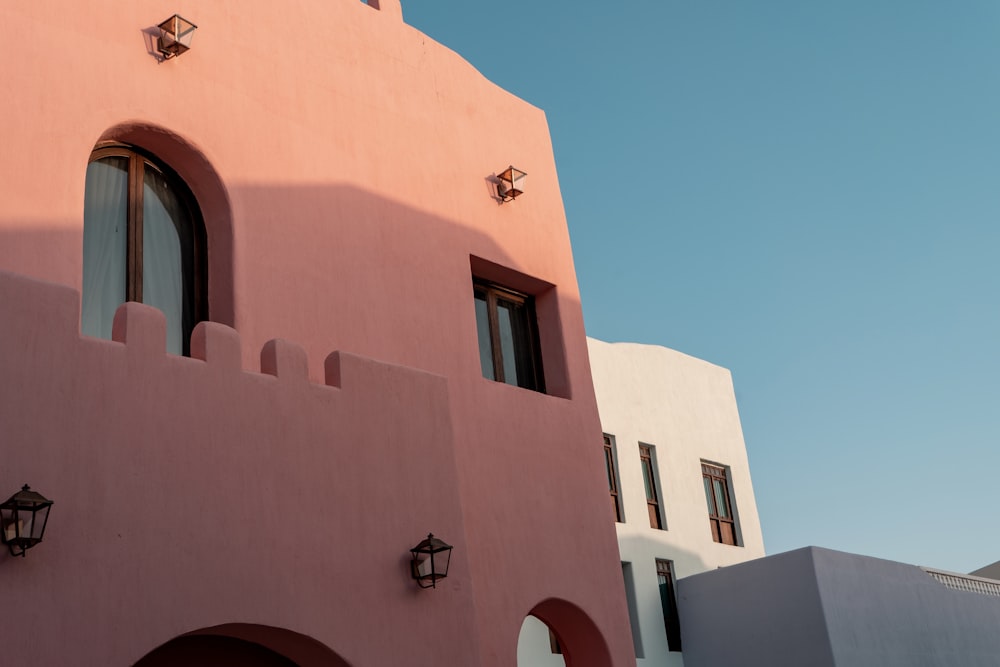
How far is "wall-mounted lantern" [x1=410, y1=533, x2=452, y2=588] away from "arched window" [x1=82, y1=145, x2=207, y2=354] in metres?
2.15

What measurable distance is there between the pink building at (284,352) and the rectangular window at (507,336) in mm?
25

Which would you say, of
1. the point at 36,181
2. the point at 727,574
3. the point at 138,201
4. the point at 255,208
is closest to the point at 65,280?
the point at 36,181

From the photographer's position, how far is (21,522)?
4402 millimetres

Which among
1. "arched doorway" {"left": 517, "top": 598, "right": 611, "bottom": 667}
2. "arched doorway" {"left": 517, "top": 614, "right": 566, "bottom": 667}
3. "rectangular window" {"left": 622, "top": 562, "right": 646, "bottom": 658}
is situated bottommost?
"arched doorway" {"left": 517, "top": 598, "right": 611, "bottom": 667}

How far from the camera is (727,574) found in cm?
1862

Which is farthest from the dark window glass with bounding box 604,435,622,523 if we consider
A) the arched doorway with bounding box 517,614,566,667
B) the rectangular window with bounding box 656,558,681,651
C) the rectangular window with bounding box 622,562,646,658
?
the arched doorway with bounding box 517,614,566,667

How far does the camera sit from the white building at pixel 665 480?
1912 centimetres

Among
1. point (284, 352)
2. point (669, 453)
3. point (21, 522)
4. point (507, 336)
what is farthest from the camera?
point (669, 453)

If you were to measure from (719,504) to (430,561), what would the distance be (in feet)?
55.9

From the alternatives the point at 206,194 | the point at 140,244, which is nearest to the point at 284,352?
the point at 140,244

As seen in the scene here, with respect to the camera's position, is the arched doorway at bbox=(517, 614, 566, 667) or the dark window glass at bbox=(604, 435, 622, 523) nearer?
the arched doorway at bbox=(517, 614, 566, 667)

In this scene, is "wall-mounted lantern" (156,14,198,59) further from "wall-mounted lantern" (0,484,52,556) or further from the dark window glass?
the dark window glass

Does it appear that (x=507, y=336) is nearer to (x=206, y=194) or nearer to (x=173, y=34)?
(x=206, y=194)

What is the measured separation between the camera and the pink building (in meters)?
4.87
